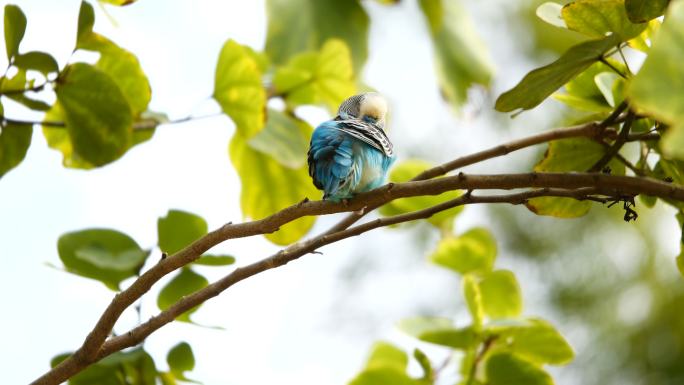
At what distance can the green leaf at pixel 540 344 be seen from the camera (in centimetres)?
73

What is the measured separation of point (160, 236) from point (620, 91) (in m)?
0.38

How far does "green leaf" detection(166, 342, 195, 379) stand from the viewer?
2.28 feet

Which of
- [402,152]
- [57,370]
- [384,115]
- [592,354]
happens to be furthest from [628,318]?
[57,370]

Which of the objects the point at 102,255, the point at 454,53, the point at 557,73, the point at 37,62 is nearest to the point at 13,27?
the point at 37,62

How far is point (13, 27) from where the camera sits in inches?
25.7

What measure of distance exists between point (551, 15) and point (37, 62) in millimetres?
388

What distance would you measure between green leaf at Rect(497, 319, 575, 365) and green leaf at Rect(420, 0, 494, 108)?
54 centimetres

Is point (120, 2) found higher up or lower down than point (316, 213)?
higher up

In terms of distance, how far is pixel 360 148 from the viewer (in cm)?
63

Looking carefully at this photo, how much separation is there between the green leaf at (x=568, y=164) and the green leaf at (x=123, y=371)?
326mm

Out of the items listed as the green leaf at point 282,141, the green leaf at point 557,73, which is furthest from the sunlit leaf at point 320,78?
the green leaf at point 557,73

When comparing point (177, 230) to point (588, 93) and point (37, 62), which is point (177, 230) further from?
point (588, 93)

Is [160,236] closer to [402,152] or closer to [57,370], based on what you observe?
[57,370]

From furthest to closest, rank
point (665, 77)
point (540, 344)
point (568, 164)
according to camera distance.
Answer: point (540, 344) < point (568, 164) < point (665, 77)
